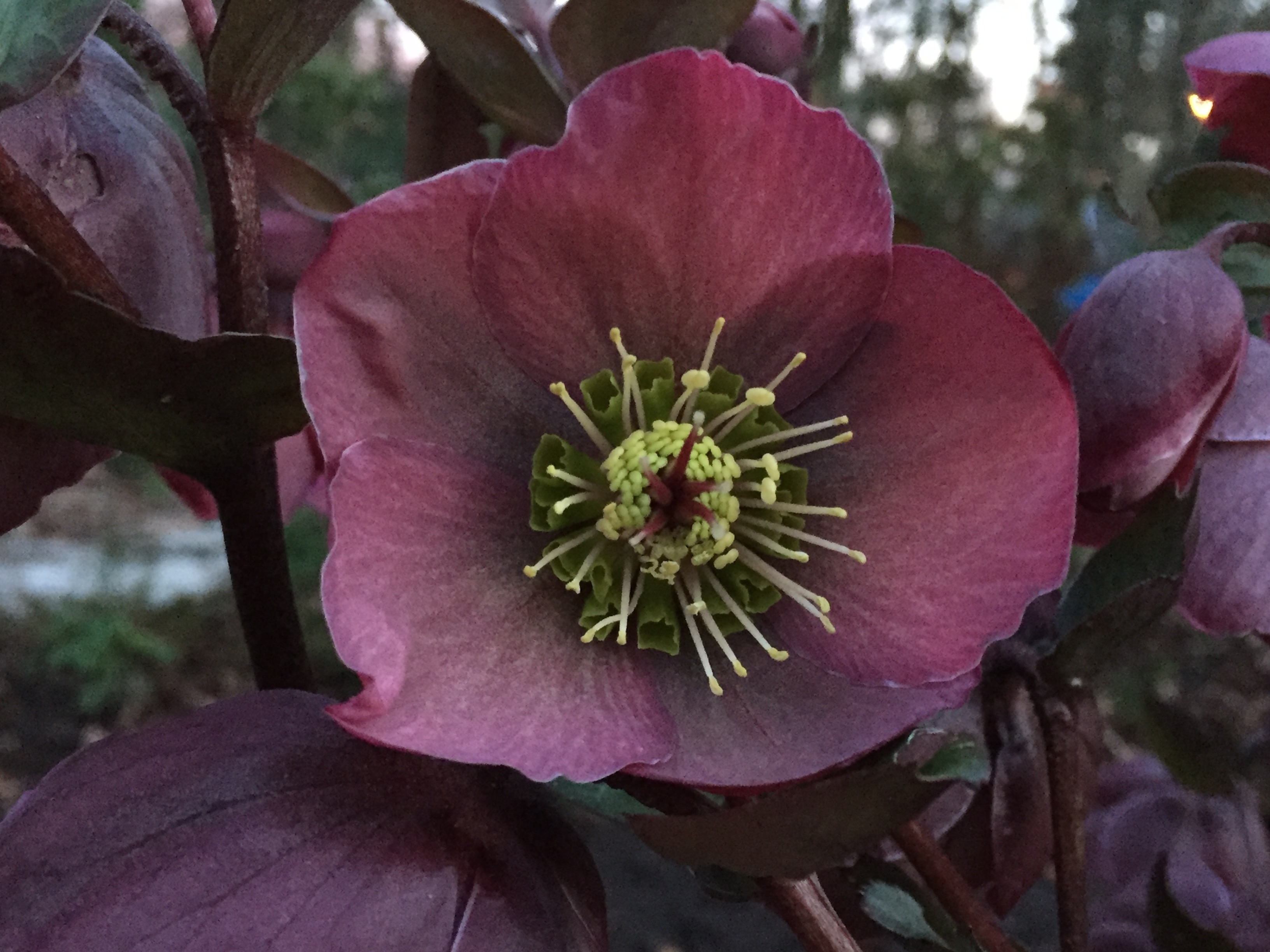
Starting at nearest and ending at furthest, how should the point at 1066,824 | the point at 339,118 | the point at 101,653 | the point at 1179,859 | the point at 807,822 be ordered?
the point at 807,822
the point at 1066,824
the point at 1179,859
the point at 101,653
the point at 339,118

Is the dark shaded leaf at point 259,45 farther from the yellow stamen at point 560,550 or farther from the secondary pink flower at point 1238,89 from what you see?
the secondary pink flower at point 1238,89

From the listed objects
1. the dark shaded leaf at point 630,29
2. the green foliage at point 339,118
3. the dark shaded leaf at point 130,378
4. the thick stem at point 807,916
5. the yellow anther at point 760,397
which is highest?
the dark shaded leaf at point 630,29

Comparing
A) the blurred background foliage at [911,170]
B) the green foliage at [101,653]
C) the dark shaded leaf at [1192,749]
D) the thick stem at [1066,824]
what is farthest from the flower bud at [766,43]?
the green foliage at [101,653]

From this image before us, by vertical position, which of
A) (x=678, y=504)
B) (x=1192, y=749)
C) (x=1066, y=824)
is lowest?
(x=1192, y=749)

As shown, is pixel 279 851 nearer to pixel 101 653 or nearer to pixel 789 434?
pixel 789 434

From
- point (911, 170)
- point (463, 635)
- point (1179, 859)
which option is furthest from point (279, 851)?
point (911, 170)

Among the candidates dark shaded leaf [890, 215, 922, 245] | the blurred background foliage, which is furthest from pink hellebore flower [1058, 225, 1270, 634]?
the blurred background foliage

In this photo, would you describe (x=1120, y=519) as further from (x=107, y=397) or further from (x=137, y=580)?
(x=137, y=580)

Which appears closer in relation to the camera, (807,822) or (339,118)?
(807,822)

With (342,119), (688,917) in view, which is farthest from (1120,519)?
(342,119)
